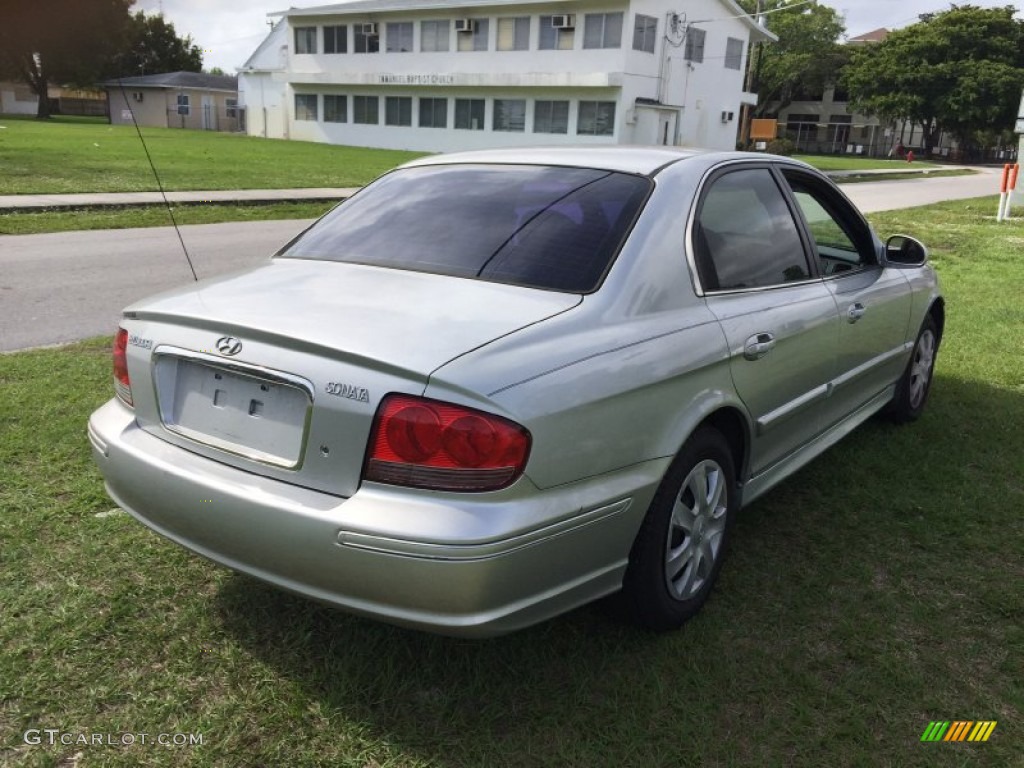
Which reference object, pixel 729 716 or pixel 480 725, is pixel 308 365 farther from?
pixel 729 716

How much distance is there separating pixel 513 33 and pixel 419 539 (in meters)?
42.4

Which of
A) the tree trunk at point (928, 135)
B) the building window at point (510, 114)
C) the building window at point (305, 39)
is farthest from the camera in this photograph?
the tree trunk at point (928, 135)

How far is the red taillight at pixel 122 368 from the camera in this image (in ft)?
9.44

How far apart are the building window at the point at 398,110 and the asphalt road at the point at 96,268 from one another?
3339 centimetres

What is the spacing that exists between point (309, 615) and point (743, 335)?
70.9 inches

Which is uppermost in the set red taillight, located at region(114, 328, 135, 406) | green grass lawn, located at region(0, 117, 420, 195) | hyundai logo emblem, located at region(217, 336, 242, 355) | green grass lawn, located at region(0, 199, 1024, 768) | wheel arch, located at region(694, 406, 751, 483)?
hyundai logo emblem, located at region(217, 336, 242, 355)

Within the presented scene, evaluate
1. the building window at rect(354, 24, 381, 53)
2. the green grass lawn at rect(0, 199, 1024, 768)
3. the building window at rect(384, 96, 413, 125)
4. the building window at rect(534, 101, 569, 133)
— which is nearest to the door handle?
the green grass lawn at rect(0, 199, 1024, 768)

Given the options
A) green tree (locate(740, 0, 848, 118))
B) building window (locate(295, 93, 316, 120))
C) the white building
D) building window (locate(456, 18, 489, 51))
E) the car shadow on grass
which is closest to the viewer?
the car shadow on grass

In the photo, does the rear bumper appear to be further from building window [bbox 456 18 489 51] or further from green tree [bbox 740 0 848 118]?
green tree [bbox 740 0 848 118]

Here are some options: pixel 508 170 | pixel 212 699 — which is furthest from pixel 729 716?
pixel 508 170

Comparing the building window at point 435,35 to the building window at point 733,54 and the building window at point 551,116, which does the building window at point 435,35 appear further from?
the building window at point 733,54

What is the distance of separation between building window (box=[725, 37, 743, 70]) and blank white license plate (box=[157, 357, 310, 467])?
152 ft

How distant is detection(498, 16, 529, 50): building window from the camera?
134 feet

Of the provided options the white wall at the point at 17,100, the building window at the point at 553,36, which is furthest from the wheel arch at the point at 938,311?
Result: the white wall at the point at 17,100
